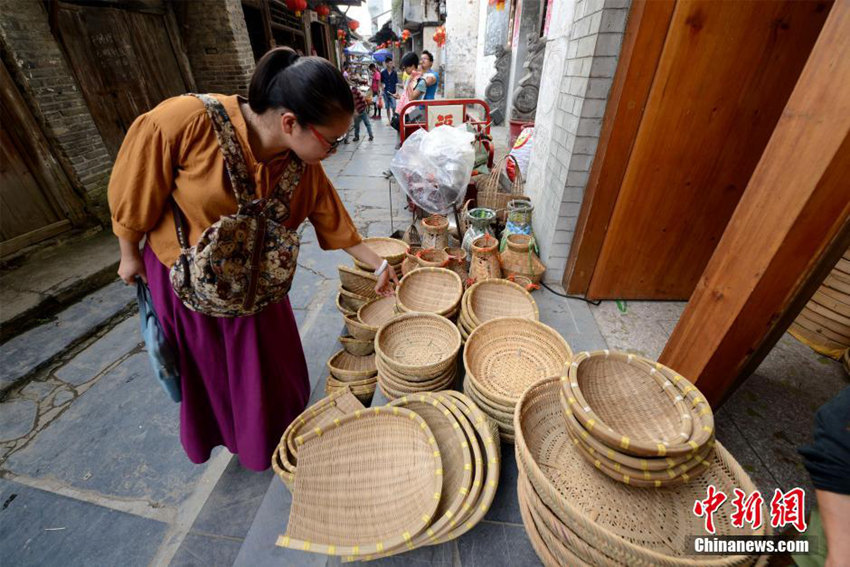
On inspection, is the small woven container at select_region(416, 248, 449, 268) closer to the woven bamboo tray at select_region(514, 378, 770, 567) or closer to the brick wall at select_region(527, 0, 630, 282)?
the brick wall at select_region(527, 0, 630, 282)

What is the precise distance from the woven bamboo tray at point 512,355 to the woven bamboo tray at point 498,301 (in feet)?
0.89

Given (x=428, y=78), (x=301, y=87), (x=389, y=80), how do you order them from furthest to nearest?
(x=389, y=80) < (x=428, y=78) < (x=301, y=87)

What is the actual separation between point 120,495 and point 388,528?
1.95 meters

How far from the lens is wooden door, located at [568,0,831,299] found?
2090mm

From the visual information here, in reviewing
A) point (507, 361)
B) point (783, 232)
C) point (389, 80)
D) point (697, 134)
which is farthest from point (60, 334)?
point (389, 80)

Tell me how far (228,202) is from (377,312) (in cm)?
172

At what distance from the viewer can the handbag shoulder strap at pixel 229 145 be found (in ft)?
4.15

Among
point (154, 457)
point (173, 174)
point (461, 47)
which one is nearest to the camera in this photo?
point (173, 174)

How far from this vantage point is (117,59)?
494cm

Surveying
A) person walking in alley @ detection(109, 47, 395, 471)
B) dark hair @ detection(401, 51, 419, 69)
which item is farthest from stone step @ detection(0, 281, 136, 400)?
dark hair @ detection(401, 51, 419, 69)

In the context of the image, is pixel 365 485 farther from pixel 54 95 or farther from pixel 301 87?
pixel 54 95

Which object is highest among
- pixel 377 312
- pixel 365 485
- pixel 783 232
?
pixel 783 232

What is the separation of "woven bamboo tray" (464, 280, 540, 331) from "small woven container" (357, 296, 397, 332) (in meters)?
0.66

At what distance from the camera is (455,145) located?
377cm
